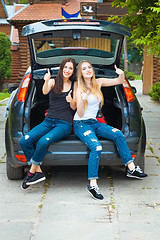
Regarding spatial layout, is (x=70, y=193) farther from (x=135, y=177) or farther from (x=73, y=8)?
(x=73, y=8)

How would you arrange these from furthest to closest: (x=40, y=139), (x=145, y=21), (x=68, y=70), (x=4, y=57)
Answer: (x=4, y=57) → (x=145, y=21) → (x=68, y=70) → (x=40, y=139)

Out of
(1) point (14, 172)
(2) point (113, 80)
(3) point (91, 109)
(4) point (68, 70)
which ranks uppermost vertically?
(4) point (68, 70)

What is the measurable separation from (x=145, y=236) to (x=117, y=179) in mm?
1741

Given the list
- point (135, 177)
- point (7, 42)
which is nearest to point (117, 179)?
point (135, 177)

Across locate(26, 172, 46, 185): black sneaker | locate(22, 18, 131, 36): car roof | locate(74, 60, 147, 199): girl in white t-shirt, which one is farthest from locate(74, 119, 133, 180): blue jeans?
locate(22, 18, 131, 36): car roof

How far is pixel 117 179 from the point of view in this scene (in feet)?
16.7

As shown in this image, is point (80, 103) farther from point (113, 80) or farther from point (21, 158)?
point (21, 158)

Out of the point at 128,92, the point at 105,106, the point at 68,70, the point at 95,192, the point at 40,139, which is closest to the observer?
the point at 95,192

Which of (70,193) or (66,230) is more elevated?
(66,230)

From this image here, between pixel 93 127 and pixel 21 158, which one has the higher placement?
pixel 93 127

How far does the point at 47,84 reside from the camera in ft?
16.1

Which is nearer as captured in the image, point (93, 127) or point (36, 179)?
point (36, 179)

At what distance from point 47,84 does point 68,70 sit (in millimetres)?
318

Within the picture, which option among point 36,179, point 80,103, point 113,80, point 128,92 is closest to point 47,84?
point 80,103
